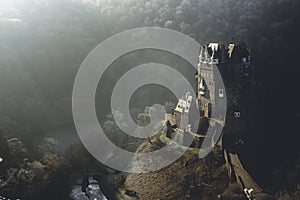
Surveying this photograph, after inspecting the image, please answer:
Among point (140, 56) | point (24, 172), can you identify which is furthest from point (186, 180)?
point (140, 56)

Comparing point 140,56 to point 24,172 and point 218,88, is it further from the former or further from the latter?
point 24,172

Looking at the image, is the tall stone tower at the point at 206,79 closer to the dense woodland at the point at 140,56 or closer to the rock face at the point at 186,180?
the dense woodland at the point at 140,56

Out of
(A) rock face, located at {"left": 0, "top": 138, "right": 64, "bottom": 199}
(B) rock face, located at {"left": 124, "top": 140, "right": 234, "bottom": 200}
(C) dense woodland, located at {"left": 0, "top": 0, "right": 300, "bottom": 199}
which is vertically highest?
(C) dense woodland, located at {"left": 0, "top": 0, "right": 300, "bottom": 199}

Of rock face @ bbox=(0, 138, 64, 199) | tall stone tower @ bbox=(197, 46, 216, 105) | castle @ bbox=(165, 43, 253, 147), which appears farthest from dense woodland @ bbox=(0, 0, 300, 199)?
tall stone tower @ bbox=(197, 46, 216, 105)

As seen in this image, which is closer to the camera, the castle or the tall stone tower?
Result: the castle

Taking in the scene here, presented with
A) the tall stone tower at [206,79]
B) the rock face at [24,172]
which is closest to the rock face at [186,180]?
the tall stone tower at [206,79]

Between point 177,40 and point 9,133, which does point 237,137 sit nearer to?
point 9,133

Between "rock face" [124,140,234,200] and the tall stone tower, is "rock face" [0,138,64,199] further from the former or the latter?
the tall stone tower

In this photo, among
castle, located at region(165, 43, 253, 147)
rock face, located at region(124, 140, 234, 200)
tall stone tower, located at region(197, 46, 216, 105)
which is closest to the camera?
rock face, located at region(124, 140, 234, 200)

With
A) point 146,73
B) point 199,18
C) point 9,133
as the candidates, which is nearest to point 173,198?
point 9,133
